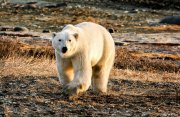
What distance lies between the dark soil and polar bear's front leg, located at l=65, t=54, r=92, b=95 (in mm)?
201

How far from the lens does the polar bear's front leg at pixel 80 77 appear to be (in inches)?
412

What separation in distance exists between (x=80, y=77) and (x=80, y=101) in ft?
1.37

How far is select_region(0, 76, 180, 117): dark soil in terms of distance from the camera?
977cm

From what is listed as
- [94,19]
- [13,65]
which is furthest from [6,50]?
[94,19]

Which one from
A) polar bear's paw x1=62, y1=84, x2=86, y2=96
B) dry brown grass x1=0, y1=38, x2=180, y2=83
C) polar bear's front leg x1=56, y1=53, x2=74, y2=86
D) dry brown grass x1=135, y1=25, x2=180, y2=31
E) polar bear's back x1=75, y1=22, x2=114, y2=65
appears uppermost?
polar bear's back x1=75, y1=22, x2=114, y2=65

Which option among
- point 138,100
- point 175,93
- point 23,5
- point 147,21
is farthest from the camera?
point 23,5

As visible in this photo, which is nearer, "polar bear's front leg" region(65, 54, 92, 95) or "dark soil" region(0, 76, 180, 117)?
"dark soil" region(0, 76, 180, 117)

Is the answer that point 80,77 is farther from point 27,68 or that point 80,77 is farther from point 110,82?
point 27,68

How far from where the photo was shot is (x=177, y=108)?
10.5 meters

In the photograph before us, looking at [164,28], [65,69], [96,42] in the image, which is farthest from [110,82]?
[164,28]

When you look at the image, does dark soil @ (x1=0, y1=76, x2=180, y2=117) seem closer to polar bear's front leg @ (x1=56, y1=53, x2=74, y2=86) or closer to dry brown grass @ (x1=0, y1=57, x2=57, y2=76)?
polar bear's front leg @ (x1=56, y1=53, x2=74, y2=86)

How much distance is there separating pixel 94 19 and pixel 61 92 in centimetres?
3429

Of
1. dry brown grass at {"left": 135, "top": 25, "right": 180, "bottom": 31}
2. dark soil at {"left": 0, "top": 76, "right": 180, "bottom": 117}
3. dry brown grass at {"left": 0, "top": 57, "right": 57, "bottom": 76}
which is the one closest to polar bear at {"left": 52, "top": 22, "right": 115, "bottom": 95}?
dark soil at {"left": 0, "top": 76, "right": 180, "bottom": 117}

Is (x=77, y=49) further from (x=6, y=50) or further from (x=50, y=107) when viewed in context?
(x=6, y=50)
